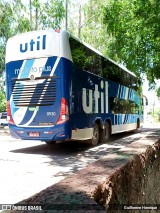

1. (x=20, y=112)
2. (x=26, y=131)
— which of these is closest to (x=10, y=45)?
(x=20, y=112)

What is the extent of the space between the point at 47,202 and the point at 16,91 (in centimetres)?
864

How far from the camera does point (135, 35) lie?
53.9 feet

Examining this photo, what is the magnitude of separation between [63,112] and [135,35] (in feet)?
27.9

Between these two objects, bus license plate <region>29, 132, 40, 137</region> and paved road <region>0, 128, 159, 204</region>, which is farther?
bus license plate <region>29, 132, 40, 137</region>

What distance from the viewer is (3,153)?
1001 cm

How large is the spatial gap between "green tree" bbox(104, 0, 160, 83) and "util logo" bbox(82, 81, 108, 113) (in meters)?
3.63

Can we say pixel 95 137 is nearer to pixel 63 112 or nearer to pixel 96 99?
pixel 96 99

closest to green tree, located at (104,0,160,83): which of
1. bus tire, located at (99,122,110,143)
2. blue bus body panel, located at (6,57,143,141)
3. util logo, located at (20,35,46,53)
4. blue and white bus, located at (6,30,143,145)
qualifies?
blue and white bus, located at (6,30,143,145)

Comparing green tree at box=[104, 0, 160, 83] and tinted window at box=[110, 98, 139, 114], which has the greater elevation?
green tree at box=[104, 0, 160, 83]

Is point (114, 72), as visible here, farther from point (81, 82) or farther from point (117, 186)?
point (117, 186)

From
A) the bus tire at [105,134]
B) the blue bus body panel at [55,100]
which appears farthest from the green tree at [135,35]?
the blue bus body panel at [55,100]

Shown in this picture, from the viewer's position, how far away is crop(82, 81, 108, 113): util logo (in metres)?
11.0

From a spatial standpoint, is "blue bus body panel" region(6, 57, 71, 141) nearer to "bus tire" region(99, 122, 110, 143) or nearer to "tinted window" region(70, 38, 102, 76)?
"tinted window" region(70, 38, 102, 76)

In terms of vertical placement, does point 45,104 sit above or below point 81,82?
below
